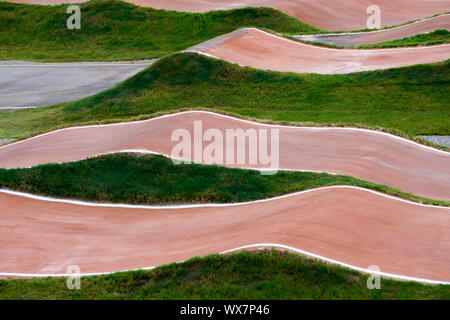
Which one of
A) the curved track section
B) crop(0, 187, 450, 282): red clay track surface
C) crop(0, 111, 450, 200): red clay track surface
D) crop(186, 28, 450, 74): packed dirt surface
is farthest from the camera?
the curved track section

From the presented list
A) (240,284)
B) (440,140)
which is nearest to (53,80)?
(440,140)

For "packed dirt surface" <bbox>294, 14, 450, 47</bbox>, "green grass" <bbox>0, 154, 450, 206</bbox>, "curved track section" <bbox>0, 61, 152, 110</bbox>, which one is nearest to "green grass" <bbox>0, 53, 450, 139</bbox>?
"curved track section" <bbox>0, 61, 152, 110</bbox>

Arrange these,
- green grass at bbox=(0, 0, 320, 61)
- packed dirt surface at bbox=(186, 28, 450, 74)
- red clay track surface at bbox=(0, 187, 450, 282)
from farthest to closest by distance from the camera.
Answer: green grass at bbox=(0, 0, 320, 61) → packed dirt surface at bbox=(186, 28, 450, 74) → red clay track surface at bbox=(0, 187, 450, 282)

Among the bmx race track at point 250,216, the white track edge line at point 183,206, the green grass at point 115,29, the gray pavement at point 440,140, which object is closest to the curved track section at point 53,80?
the green grass at point 115,29

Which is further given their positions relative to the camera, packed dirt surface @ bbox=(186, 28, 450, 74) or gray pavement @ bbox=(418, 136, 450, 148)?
packed dirt surface @ bbox=(186, 28, 450, 74)

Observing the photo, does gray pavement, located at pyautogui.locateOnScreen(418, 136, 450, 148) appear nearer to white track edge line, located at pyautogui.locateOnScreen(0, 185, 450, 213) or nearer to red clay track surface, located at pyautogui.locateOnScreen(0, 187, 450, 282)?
white track edge line, located at pyautogui.locateOnScreen(0, 185, 450, 213)

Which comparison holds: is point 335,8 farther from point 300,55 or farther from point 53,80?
point 53,80
